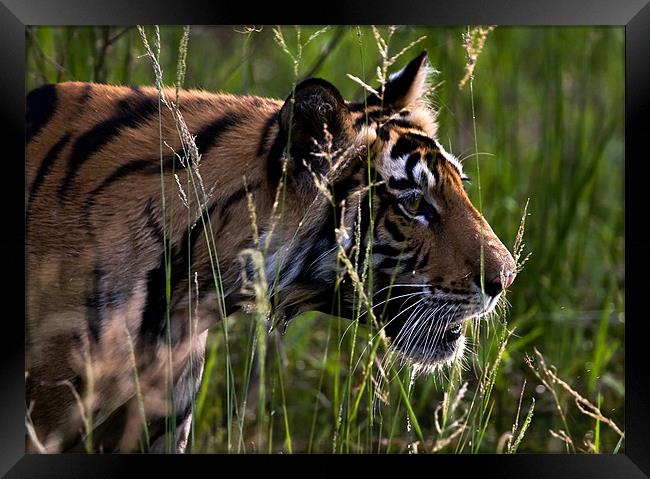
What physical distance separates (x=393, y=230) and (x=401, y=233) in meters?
0.02

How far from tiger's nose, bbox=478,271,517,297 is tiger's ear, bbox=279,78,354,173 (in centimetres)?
44

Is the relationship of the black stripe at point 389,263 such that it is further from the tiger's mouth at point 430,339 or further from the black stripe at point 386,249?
the tiger's mouth at point 430,339

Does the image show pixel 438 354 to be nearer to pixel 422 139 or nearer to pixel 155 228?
pixel 422 139

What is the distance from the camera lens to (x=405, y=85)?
2.48 m

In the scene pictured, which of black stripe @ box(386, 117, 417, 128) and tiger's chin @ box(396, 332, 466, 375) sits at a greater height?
black stripe @ box(386, 117, 417, 128)

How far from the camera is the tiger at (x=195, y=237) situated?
7.14 ft

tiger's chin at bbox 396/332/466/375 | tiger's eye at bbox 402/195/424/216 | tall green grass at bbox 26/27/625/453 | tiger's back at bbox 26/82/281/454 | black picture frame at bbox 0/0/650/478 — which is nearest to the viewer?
black picture frame at bbox 0/0/650/478

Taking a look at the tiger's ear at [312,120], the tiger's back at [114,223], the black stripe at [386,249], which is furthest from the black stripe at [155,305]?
the black stripe at [386,249]

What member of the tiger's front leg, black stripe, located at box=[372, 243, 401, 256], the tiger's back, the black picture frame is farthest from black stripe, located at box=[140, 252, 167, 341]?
black stripe, located at box=[372, 243, 401, 256]

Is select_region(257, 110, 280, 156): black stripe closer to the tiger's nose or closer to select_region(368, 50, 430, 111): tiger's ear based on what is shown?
→ select_region(368, 50, 430, 111): tiger's ear

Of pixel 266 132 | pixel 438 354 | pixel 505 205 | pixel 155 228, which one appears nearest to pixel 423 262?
pixel 438 354

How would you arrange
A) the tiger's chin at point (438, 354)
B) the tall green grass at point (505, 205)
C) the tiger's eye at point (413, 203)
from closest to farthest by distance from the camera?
the tiger's eye at point (413, 203) → the tiger's chin at point (438, 354) → the tall green grass at point (505, 205)

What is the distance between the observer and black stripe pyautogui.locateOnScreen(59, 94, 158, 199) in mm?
2283
